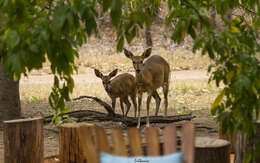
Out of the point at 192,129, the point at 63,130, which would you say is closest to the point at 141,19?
the point at 192,129

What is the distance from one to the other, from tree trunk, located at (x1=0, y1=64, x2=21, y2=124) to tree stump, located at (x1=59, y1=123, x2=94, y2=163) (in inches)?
133

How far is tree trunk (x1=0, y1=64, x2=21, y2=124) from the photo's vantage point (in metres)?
8.22

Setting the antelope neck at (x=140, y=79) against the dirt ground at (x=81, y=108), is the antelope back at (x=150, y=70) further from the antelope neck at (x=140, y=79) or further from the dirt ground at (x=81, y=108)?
the dirt ground at (x=81, y=108)

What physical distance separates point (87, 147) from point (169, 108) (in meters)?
7.49

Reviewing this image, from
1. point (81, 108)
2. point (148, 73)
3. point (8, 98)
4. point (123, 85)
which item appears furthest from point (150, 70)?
point (81, 108)

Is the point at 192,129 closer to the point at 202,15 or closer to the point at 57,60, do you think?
the point at 202,15

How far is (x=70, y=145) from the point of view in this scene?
16.9ft

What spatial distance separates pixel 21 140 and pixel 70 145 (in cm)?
66

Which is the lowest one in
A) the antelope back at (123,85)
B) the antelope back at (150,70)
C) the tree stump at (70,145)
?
the tree stump at (70,145)

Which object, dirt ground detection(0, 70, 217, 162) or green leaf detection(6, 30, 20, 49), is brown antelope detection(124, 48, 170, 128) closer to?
dirt ground detection(0, 70, 217, 162)

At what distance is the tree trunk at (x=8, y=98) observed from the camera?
822 centimetres

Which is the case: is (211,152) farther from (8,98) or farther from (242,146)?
(8,98)

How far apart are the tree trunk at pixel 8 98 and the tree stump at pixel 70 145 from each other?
3368 millimetres

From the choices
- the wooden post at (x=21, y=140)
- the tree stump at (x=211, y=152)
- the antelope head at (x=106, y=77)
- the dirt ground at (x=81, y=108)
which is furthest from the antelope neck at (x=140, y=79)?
the tree stump at (x=211, y=152)
